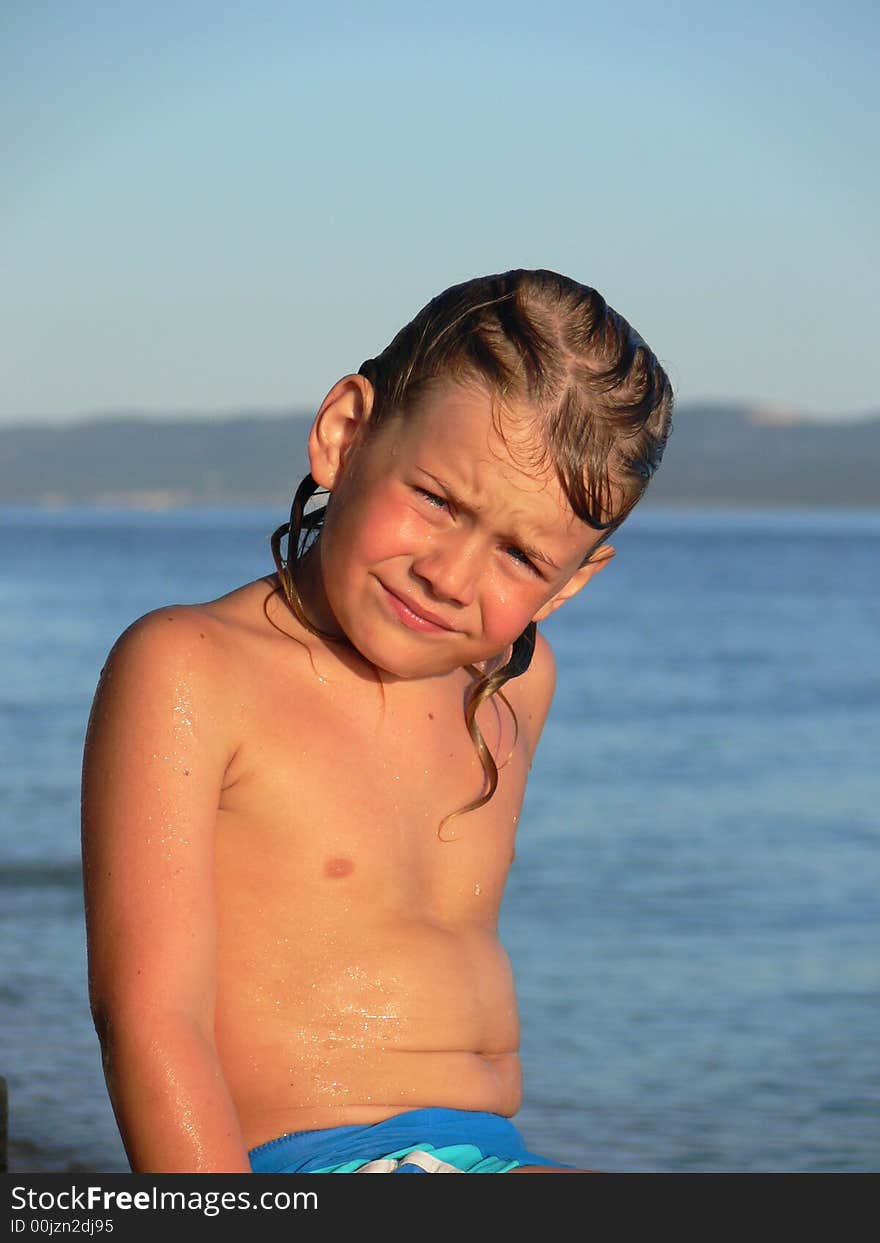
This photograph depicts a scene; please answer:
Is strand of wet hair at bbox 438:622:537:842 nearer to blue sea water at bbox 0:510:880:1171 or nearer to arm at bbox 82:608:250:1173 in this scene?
arm at bbox 82:608:250:1173

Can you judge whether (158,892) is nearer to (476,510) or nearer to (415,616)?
(415,616)

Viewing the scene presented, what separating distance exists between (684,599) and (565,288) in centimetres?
3986

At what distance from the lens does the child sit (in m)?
2.08

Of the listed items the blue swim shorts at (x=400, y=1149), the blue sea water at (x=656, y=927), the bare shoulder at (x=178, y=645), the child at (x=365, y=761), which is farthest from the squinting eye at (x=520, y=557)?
the blue sea water at (x=656, y=927)

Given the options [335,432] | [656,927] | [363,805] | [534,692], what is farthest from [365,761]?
[656,927]

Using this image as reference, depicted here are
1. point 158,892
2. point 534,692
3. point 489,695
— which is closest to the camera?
point 158,892

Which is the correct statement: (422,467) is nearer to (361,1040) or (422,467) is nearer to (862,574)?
(361,1040)

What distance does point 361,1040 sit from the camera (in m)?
2.22

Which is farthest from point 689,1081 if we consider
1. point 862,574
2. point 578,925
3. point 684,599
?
point 862,574

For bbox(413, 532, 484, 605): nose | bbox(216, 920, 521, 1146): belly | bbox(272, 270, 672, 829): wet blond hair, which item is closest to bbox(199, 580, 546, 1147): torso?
bbox(216, 920, 521, 1146): belly

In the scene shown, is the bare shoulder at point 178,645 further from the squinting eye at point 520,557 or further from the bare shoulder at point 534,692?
the bare shoulder at point 534,692

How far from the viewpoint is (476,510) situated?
7.28 feet

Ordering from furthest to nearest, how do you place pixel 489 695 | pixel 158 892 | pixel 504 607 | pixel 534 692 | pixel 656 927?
pixel 656 927 → pixel 534 692 → pixel 489 695 → pixel 504 607 → pixel 158 892

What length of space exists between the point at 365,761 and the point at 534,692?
1.89 ft
